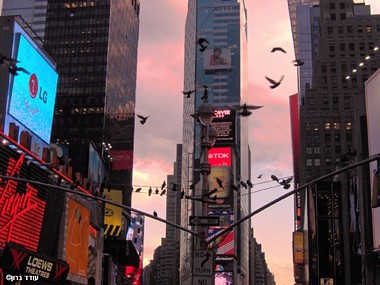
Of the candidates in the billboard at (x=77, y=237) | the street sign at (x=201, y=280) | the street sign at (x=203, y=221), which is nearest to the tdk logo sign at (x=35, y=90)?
the billboard at (x=77, y=237)

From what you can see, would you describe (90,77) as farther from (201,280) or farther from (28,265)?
(201,280)

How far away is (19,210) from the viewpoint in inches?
1594

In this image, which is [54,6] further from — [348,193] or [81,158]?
[348,193]

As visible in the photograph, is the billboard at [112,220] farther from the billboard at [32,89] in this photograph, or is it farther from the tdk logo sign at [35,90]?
the tdk logo sign at [35,90]

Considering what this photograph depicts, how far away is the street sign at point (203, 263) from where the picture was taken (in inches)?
683

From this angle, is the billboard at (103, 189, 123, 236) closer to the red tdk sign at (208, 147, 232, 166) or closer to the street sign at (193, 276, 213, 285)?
the red tdk sign at (208, 147, 232, 166)

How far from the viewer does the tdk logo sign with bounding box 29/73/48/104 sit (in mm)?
48344

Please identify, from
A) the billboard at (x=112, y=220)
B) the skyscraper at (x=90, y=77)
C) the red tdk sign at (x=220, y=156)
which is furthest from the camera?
the skyscraper at (x=90, y=77)

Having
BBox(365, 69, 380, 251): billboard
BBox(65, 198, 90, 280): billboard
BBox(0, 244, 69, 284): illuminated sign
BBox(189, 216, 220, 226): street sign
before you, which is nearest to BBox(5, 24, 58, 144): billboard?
BBox(65, 198, 90, 280): billboard

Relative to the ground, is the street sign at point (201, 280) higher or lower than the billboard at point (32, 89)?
lower

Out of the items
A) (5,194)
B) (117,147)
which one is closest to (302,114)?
(117,147)

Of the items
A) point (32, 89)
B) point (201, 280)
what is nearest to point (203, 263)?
point (201, 280)

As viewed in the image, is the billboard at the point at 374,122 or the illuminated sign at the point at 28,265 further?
the billboard at the point at 374,122

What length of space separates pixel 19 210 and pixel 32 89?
484 inches
